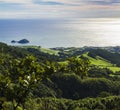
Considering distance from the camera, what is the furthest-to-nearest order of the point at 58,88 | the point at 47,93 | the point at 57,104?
the point at 58,88
the point at 47,93
the point at 57,104

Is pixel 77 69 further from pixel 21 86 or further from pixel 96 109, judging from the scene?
pixel 96 109

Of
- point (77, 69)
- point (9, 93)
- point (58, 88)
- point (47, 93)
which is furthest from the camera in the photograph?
point (58, 88)

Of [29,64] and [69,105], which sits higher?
[29,64]

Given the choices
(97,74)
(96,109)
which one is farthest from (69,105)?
(97,74)

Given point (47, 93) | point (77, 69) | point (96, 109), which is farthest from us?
point (47, 93)

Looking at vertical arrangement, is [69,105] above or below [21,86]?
below

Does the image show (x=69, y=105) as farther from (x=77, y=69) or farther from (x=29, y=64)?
(x=29, y=64)

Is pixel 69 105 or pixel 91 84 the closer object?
pixel 69 105

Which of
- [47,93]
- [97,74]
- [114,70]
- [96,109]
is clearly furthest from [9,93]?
[114,70]

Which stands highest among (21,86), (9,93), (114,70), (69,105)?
(21,86)
